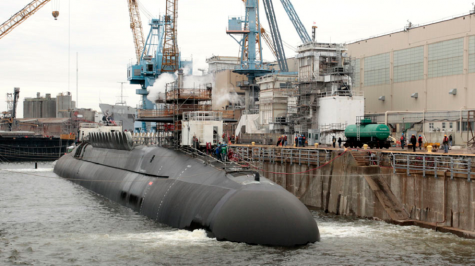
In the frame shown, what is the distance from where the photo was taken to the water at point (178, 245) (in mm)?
20250

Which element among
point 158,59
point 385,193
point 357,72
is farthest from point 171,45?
point 385,193

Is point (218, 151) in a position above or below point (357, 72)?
below

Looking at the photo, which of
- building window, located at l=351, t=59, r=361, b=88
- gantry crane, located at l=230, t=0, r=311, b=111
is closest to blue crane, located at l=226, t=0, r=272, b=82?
gantry crane, located at l=230, t=0, r=311, b=111

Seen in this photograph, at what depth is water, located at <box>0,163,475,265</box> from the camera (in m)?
20.2

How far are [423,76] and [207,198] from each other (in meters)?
39.0

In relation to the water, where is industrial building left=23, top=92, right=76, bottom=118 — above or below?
above

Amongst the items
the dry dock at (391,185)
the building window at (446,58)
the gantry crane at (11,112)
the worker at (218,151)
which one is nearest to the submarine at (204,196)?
the worker at (218,151)

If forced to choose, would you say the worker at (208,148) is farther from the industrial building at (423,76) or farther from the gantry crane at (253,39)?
the gantry crane at (253,39)

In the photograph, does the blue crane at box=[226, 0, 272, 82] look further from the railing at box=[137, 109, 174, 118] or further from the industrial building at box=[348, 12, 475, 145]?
the railing at box=[137, 109, 174, 118]

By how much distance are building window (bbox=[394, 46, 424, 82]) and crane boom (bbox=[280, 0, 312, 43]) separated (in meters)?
25.4

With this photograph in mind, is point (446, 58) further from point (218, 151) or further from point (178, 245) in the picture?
point (178, 245)

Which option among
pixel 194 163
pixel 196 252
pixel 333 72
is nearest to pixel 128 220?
pixel 194 163

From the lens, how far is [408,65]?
5750 cm

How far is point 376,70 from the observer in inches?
2442
